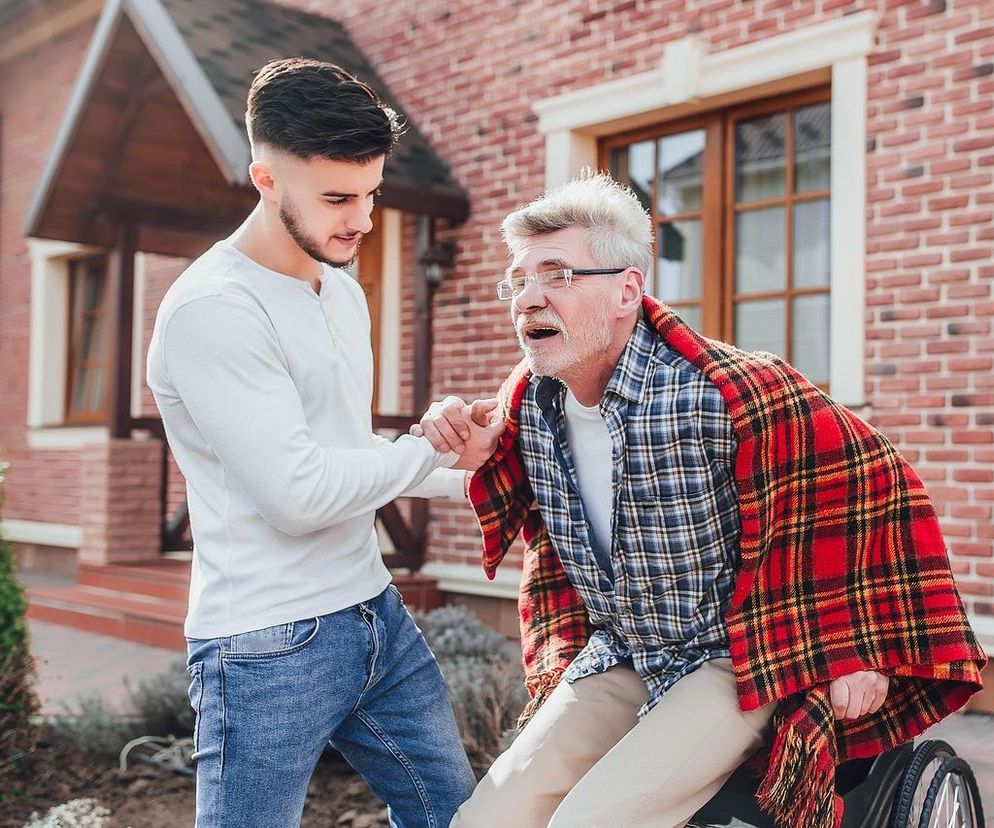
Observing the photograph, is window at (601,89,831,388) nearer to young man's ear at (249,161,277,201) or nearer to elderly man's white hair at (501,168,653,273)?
elderly man's white hair at (501,168,653,273)

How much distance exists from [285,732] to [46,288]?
10668 mm

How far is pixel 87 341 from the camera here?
11539 millimetres

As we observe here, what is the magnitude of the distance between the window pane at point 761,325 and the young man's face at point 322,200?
4.25 m

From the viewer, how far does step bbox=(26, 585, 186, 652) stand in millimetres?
7320

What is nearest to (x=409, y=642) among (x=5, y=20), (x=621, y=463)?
(x=621, y=463)

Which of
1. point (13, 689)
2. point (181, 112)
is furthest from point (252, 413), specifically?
point (181, 112)

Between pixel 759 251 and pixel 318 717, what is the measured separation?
4.73 metres

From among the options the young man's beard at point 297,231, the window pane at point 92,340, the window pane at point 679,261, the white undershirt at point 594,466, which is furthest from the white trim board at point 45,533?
the young man's beard at point 297,231

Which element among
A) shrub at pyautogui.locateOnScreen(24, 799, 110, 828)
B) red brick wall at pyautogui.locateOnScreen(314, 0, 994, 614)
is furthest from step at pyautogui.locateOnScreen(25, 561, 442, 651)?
red brick wall at pyautogui.locateOnScreen(314, 0, 994, 614)

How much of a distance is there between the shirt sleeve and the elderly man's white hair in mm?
709

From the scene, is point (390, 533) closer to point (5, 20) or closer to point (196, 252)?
point (196, 252)

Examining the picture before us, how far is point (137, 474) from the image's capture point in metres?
8.74

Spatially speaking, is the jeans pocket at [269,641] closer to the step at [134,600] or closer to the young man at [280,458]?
the young man at [280,458]

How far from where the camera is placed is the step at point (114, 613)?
24.0 ft
